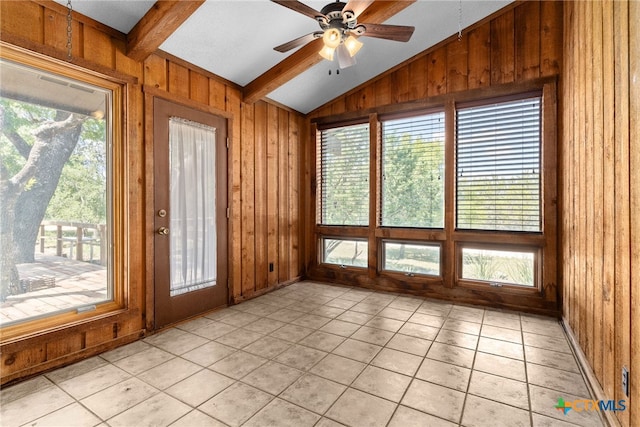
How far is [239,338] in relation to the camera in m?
2.68

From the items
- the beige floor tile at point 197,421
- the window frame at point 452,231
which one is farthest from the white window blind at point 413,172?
the beige floor tile at point 197,421

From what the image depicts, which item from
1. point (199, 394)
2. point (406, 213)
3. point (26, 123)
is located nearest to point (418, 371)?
point (199, 394)

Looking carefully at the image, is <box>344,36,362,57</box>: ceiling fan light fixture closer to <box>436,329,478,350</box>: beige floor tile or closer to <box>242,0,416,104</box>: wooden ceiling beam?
<box>242,0,416,104</box>: wooden ceiling beam

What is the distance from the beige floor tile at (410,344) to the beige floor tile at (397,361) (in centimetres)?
7

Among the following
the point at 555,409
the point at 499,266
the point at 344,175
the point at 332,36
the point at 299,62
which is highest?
the point at 299,62

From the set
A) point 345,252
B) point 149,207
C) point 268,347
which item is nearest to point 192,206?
point 149,207

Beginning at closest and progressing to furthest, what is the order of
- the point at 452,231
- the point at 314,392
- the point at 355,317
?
the point at 314,392 < the point at 355,317 < the point at 452,231

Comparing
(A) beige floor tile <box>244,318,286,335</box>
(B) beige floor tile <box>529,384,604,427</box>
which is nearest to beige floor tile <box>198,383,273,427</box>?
(A) beige floor tile <box>244,318,286,335</box>

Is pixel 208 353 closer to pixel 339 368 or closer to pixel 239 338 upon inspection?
pixel 239 338

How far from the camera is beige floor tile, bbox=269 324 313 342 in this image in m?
2.68

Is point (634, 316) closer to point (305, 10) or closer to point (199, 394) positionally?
point (199, 394)

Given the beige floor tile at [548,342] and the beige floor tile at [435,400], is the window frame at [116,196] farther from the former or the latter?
the beige floor tile at [548,342]

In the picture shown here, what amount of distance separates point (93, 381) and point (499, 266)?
13.4ft

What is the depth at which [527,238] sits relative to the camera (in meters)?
3.30
